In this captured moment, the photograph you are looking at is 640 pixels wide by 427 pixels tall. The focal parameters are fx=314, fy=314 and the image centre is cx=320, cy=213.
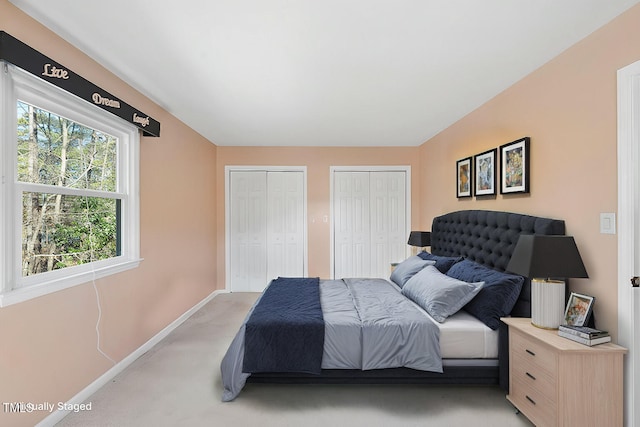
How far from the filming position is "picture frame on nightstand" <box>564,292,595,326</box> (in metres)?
1.90

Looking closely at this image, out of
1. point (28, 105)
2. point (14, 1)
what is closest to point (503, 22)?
point (14, 1)

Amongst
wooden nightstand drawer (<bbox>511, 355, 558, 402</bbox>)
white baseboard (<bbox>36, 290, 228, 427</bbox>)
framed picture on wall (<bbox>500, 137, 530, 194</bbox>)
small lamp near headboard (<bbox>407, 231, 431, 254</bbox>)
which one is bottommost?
white baseboard (<bbox>36, 290, 228, 427</bbox>)

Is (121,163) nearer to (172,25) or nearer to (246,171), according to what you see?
(172,25)

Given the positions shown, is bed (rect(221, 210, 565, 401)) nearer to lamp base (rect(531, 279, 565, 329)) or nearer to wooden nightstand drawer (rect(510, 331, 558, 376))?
wooden nightstand drawer (rect(510, 331, 558, 376))

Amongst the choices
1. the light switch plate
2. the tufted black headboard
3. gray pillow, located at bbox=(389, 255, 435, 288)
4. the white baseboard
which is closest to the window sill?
the white baseboard

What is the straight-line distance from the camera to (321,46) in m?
2.11

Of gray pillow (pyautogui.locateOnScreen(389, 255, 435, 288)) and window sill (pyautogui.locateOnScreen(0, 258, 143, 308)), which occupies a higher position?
window sill (pyautogui.locateOnScreen(0, 258, 143, 308))

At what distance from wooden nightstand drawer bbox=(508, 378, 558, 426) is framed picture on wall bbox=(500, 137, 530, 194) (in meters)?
1.46

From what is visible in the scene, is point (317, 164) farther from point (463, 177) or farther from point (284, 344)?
point (284, 344)

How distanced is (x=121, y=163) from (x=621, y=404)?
3864mm

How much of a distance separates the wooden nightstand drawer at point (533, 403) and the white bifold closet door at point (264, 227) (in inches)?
141

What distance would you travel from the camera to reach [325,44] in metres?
2.08

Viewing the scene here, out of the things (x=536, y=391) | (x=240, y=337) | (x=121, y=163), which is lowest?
(x=536, y=391)

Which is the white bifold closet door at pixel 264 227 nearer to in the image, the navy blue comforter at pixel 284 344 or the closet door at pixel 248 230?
the closet door at pixel 248 230
